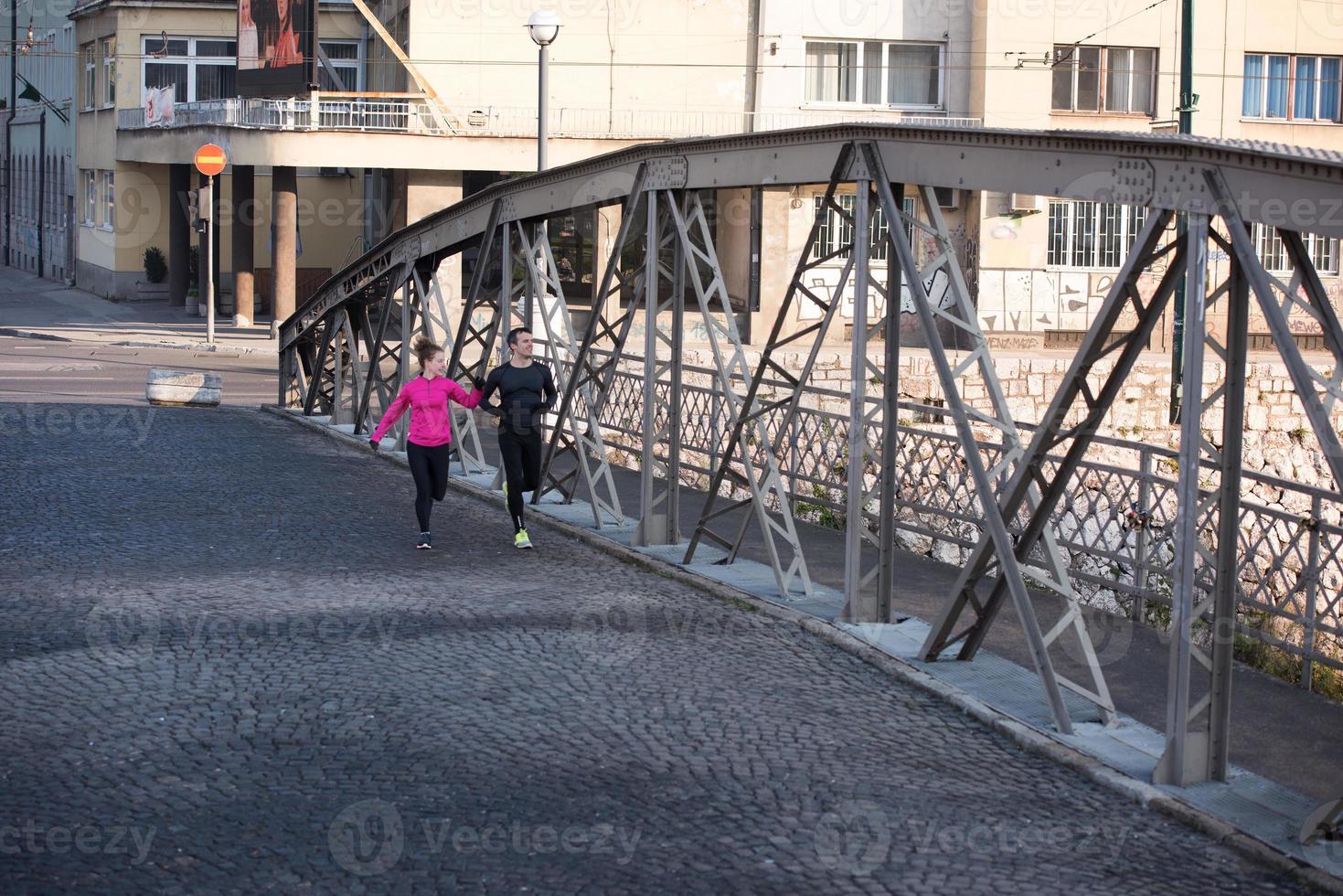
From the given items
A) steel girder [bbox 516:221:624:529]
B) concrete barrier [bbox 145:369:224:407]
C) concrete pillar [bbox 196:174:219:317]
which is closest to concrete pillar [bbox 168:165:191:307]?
concrete pillar [bbox 196:174:219:317]

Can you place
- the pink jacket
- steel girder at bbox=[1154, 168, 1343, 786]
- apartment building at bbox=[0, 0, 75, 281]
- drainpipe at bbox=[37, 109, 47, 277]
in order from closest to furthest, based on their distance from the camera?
1. steel girder at bbox=[1154, 168, 1343, 786]
2. the pink jacket
3. apartment building at bbox=[0, 0, 75, 281]
4. drainpipe at bbox=[37, 109, 47, 277]

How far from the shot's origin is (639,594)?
1186 cm

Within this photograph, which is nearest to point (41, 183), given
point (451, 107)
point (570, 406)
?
point (451, 107)

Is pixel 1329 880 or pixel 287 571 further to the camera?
pixel 287 571

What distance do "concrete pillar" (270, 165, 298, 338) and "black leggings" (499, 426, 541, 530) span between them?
24.6m

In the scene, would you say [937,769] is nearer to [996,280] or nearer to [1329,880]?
[1329,880]

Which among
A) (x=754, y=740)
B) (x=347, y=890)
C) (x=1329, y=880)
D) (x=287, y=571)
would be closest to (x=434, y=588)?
(x=287, y=571)

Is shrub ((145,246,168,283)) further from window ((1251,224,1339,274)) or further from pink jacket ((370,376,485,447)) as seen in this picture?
pink jacket ((370,376,485,447))

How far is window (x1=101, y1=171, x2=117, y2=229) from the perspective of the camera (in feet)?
156

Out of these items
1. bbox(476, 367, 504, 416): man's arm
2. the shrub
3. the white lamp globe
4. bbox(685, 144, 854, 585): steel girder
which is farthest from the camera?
the shrub

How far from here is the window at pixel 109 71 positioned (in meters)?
47.0

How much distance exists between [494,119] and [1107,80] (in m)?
13.8

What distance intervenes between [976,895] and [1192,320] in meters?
2.72

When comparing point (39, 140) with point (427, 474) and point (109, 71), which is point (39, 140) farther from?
point (427, 474)
